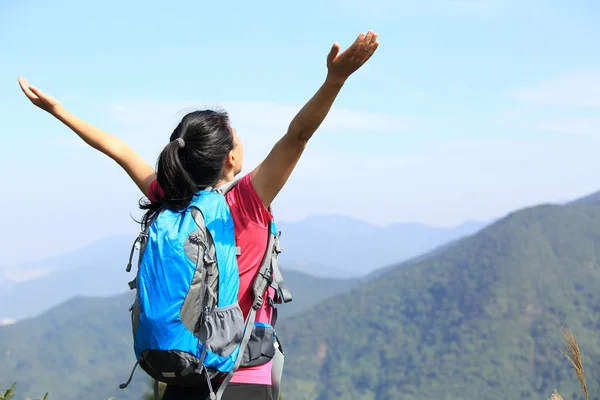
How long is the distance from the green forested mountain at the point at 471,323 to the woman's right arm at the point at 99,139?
110195 mm

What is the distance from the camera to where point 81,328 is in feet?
636

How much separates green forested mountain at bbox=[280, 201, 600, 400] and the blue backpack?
11048 cm

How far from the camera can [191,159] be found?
2598 millimetres

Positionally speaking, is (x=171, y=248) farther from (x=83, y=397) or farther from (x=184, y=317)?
(x=83, y=397)

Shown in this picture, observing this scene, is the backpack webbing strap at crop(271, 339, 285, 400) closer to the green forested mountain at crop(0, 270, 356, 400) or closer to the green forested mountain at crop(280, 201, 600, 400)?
the green forested mountain at crop(280, 201, 600, 400)

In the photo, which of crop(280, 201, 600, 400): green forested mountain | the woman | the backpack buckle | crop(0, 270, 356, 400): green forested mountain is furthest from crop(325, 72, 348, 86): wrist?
crop(0, 270, 356, 400): green forested mountain

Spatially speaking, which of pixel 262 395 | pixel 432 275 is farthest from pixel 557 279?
pixel 262 395

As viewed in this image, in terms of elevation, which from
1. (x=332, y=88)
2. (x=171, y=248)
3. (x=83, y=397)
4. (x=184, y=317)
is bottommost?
(x=83, y=397)

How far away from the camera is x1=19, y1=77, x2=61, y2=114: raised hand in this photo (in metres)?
3.21

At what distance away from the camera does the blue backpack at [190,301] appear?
238cm

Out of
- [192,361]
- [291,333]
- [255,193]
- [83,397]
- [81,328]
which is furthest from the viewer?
[81,328]

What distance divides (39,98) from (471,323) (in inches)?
5847

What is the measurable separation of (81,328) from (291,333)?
6913 centimetres

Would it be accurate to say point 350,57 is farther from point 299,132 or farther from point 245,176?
point 245,176
